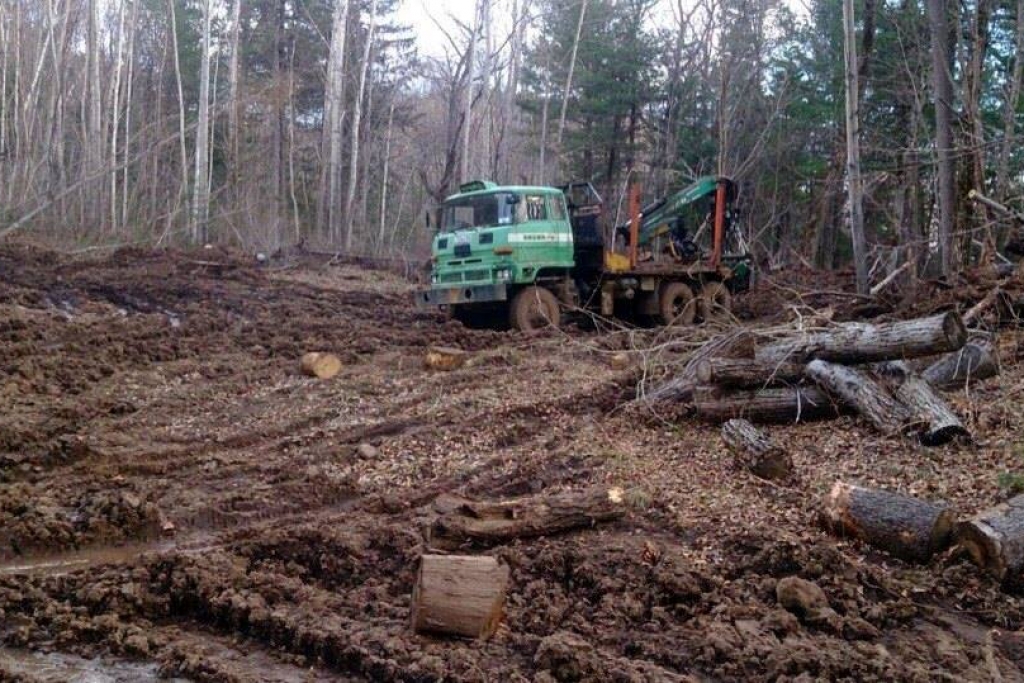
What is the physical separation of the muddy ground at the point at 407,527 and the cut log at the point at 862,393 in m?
0.16

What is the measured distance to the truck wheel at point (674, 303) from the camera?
1727 cm

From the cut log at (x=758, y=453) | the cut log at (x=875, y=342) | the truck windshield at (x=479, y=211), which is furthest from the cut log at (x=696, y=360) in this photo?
the truck windshield at (x=479, y=211)

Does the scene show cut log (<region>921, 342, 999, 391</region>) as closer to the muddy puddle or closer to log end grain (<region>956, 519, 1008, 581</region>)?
log end grain (<region>956, 519, 1008, 581</region>)

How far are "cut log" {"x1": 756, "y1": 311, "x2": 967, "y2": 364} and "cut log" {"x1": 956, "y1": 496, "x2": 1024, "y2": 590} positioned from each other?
250cm

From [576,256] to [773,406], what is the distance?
870 cm

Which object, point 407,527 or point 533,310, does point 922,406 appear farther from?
point 533,310

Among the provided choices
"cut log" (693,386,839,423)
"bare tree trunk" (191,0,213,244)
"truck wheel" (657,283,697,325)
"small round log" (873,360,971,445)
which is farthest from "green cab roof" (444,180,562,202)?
"bare tree trunk" (191,0,213,244)

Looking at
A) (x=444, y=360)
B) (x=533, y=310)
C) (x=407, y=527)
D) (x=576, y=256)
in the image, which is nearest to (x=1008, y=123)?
(x=576, y=256)

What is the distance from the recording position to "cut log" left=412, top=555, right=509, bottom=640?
444 centimetres

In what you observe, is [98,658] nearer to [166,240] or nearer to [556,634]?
[556,634]

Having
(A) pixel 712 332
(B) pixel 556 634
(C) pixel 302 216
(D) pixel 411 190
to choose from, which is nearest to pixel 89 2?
(C) pixel 302 216

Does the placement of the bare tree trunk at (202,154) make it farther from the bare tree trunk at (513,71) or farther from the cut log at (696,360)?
the cut log at (696,360)

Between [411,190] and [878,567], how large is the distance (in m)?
36.3

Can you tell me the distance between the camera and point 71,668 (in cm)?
423
